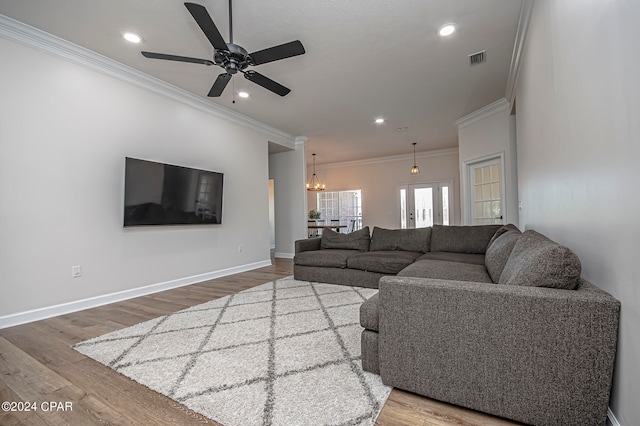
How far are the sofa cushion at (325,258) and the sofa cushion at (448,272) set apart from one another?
135cm

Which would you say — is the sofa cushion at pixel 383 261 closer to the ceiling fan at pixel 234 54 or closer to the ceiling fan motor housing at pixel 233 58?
the ceiling fan at pixel 234 54

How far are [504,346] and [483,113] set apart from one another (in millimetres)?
5080

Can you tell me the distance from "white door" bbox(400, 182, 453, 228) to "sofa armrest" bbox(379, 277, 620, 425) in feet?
24.3

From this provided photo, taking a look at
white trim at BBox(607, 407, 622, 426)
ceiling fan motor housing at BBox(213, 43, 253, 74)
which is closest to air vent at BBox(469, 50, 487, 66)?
ceiling fan motor housing at BBox(213, 43, 253, 74)

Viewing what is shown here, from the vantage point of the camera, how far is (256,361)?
188cm

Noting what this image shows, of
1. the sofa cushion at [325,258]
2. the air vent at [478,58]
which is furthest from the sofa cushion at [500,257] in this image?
the air vent at [478,58]

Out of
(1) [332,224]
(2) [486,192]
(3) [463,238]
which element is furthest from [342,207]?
(3) [463,238]

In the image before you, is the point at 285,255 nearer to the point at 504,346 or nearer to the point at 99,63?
the point at 99,63

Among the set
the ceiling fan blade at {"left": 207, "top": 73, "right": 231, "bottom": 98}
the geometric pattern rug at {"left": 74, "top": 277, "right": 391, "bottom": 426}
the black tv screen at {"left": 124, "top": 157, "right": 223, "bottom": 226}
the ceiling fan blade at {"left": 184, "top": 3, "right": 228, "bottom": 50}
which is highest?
the ceiling fan blade at {"left": 184, "top": 3, "right": 228, "bottom": 50}

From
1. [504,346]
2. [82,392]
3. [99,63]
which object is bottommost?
[82,392]

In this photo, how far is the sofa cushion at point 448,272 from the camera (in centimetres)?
230

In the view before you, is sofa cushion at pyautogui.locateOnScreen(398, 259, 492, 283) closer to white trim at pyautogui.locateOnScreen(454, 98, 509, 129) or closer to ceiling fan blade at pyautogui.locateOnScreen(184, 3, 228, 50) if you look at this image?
ceiling fan blade at pyautogui.locateOnScreen(184, 3, 228, 50)

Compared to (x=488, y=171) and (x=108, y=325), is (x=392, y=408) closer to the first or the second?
(x=108, y=325)

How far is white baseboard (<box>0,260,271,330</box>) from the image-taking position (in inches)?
105
